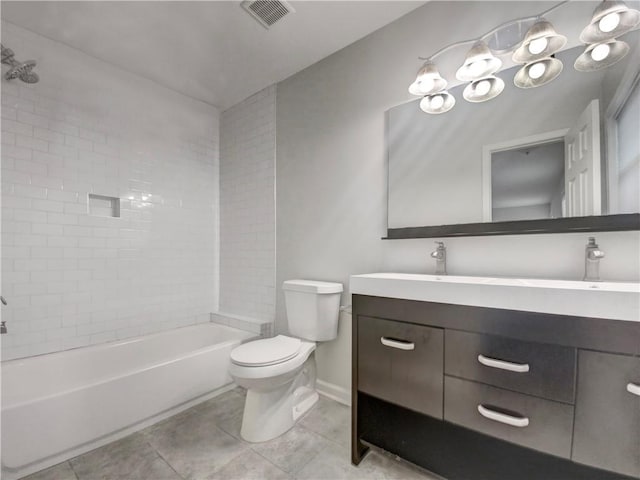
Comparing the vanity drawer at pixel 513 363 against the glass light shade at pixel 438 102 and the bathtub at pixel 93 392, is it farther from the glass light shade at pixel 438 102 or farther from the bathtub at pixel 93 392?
the bathtub at pixel 93 392

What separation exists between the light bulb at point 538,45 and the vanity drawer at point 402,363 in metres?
1.33

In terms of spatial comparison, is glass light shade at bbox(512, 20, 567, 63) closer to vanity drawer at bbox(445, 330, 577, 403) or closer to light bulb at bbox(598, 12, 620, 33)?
light bulb at bbox(598, 12, 620, 33)

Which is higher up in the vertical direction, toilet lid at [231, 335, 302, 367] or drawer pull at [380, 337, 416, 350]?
drawer pull at [380, 337, 416, 350]

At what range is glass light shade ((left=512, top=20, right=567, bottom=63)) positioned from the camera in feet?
3.98

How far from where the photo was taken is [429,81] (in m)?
1.56

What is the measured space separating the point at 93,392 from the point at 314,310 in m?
1.30

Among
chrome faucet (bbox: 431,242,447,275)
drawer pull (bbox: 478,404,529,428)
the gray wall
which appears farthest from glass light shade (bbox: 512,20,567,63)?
drawer pull (bbox: 478,404,529,428)

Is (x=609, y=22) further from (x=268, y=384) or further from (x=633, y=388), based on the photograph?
(x=268, y=384)

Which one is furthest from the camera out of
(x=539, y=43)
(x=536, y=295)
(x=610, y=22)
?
(x=539, y=43)

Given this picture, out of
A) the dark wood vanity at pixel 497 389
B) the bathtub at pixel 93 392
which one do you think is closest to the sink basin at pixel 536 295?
the dark wood vanity at pixel 497 389

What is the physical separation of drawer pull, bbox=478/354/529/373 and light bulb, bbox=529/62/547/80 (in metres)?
1.31

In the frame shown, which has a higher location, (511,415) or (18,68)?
(18,68)

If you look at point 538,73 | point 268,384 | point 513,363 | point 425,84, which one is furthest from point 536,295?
point 268,384

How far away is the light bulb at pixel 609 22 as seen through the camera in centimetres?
112
